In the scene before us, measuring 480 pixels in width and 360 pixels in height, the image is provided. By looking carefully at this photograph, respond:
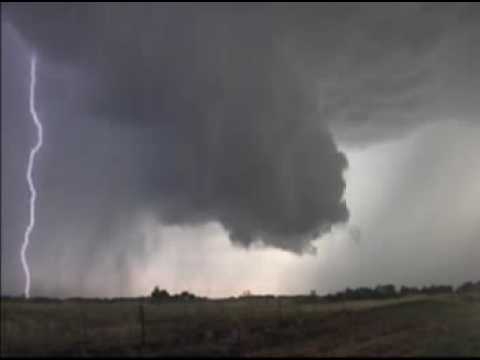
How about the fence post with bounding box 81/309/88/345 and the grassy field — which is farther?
the fence post with bounding box 81/309/88/345

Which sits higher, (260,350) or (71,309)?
(71,309)

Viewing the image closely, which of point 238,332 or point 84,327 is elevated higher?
point 84,327

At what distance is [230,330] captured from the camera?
1964 inches

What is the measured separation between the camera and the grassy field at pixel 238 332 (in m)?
40.8

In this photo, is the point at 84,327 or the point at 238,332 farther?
the point at 84,327

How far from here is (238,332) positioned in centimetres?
4856

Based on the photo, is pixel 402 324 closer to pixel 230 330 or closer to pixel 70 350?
pixel 230 330

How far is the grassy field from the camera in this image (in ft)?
134

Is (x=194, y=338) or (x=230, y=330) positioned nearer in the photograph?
(x=194, y=338)

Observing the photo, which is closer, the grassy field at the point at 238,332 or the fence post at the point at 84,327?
the grassy field at the point at 238,332

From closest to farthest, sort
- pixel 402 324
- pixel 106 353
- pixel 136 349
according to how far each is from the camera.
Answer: pixel 106 353 < pixel 136 349 < pixel 402 324

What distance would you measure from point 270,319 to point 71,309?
Result: 54.8ft

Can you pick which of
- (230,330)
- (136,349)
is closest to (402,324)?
(230,330)

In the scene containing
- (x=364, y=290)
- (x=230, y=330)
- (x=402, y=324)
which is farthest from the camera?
(x=364, y=290)
